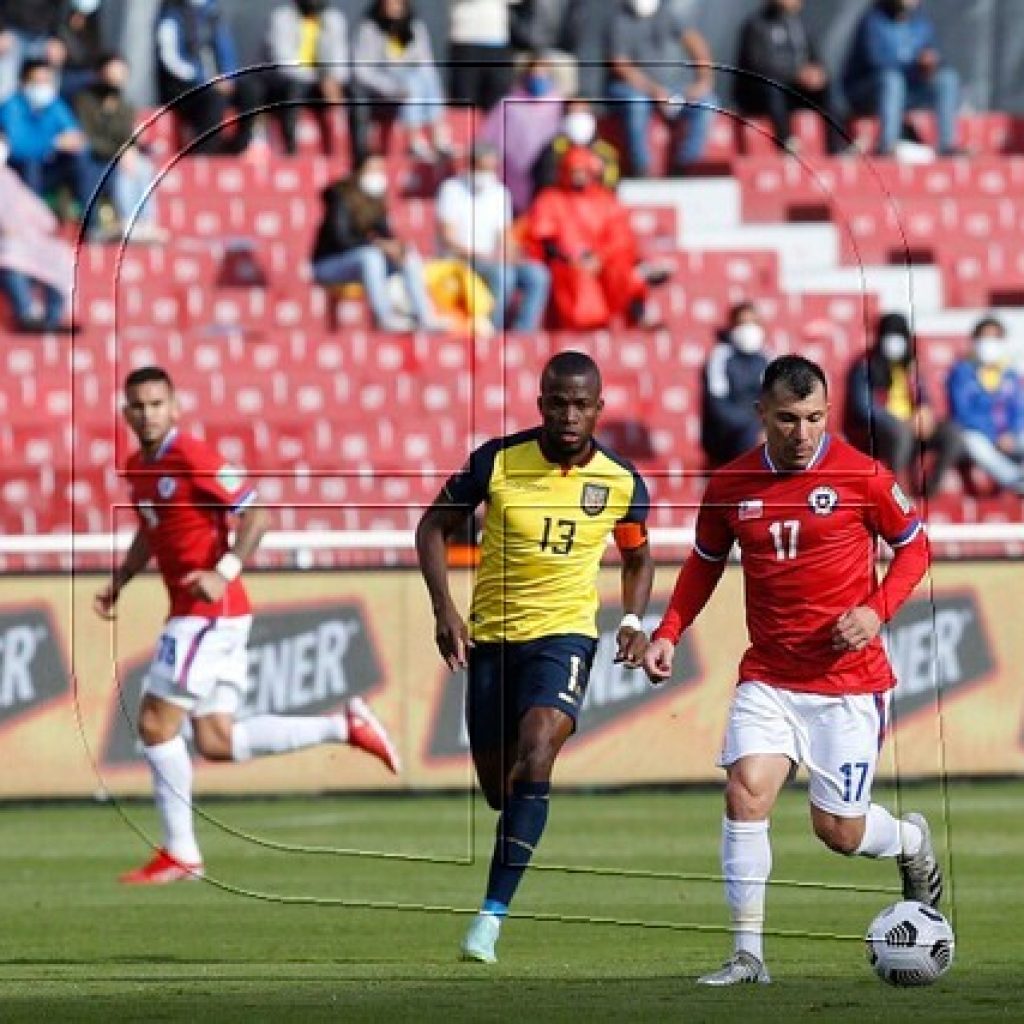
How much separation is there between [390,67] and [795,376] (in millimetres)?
15876

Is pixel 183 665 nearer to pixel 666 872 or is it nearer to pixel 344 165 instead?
pixel 666 872

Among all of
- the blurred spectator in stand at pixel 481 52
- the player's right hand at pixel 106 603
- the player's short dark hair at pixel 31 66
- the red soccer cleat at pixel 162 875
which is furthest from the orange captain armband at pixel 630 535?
the blurred spectator in stand at pixel 481 52

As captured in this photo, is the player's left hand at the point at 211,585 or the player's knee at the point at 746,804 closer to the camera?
the player's knee at the point at 746,804

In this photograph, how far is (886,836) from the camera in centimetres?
943

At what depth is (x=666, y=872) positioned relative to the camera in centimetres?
1326

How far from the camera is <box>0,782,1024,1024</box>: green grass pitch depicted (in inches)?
330

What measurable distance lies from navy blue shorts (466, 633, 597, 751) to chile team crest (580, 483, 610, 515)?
0.43 m

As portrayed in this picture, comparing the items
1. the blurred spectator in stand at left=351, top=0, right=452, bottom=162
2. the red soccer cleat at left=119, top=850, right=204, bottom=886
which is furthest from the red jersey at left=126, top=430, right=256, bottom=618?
the blurred spectator in stand at left=351, top=0, right=452, bottom=162

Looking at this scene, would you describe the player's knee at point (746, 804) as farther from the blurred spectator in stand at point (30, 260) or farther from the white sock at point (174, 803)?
the blurred spectator in stand at point (30, 260)

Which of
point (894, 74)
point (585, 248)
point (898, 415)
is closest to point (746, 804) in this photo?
point (898, 415)

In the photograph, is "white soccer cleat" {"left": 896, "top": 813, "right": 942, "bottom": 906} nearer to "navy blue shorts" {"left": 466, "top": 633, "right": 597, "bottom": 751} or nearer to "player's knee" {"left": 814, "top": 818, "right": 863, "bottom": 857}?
"player's knee" {"left": 814, "top": 818, "right": 863, "bottom": 857}

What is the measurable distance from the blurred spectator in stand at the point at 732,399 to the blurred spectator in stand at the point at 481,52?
15.3 ft

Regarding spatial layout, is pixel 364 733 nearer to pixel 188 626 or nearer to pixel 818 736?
pixel 188 626

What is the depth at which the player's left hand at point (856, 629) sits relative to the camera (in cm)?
894
